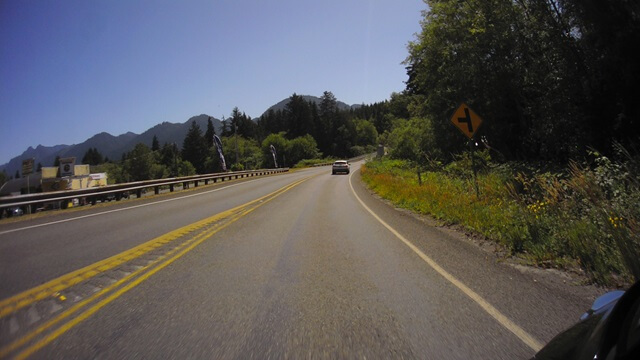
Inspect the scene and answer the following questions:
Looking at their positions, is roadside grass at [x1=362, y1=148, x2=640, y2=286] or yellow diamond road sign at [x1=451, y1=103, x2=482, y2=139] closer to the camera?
roadside grass at [x1=362, y1=148, x2=640, y2=286]

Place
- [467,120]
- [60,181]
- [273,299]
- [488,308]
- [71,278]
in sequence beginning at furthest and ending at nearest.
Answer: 1. [60,181]
2. [467,120]
3. [71,278]
4. [273,299]
5. [488,308]

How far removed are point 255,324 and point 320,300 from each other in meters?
0.95

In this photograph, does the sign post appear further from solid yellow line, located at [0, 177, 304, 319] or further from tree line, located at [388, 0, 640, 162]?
solid yellow line, located at [0, 177, 304, 319]

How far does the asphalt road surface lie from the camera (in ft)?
10.5

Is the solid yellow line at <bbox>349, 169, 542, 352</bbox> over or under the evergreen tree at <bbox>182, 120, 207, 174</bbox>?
under

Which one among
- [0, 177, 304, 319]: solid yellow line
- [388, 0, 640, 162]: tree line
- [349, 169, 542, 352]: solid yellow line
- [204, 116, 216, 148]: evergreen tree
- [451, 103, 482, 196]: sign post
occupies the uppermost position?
[204, 116, 216, 148]: evergreen tree

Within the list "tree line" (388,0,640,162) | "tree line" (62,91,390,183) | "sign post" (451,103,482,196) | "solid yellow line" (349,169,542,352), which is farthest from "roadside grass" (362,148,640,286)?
"tree line" (62,91,390,183)

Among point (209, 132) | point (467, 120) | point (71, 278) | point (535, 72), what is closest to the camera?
point (71, 278)

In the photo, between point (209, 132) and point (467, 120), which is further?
point (209, 132)

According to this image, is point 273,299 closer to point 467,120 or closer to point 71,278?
point 71,278

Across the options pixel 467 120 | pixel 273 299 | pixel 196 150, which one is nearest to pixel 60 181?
pixel 467 120

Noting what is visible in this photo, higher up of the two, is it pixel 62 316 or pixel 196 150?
pixel 196 150

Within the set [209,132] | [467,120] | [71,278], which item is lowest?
[71,278]

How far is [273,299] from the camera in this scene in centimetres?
439
